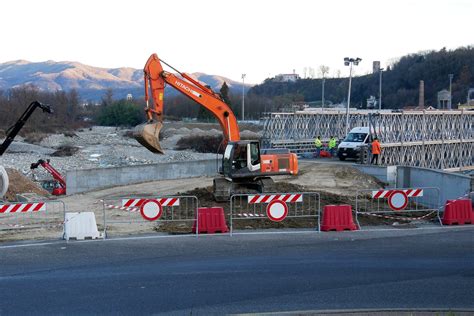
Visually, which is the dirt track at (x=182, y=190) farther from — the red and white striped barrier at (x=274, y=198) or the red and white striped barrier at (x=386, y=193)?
the red and white striped barrier at (x=386, y=193)

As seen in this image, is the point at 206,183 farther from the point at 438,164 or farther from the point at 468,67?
the point at 468,67

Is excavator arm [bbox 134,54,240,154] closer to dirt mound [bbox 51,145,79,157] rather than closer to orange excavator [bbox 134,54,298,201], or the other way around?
orange excavator [bbox 134,54,298,201]

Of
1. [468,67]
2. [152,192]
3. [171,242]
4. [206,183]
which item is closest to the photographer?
[171,242]

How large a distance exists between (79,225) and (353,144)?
29.3 meters

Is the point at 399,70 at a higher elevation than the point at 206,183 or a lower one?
higher

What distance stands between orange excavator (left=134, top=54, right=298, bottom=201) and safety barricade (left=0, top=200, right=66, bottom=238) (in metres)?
4.00

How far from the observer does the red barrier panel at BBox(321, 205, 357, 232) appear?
62.0ft

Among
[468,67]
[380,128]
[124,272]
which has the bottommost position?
[124,272]

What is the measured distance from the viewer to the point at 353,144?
44.7 meters

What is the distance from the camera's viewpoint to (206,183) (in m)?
33.1

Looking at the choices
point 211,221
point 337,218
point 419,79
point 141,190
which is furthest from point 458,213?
point 419,79

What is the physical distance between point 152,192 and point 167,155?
3281 centimetres

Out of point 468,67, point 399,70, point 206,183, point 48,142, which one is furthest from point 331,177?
point 399,70

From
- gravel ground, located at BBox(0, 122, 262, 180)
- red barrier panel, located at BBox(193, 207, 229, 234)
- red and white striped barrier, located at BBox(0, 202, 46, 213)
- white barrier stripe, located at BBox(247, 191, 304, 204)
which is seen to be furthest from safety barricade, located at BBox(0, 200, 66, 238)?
gravel ground, located at BBox(0, 122, 262, 180)
